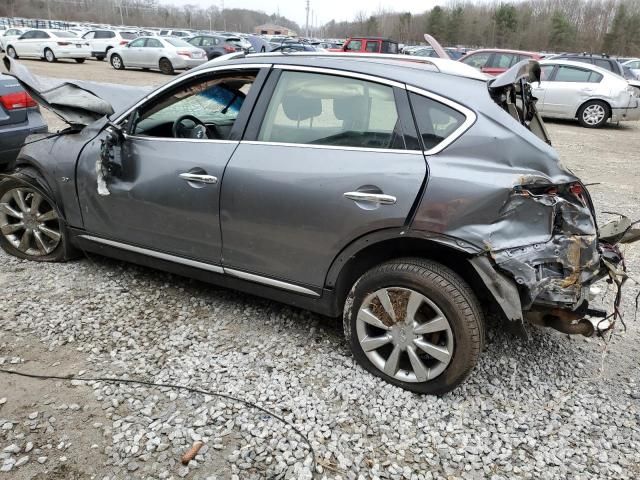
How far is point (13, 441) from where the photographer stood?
2252 millimetres

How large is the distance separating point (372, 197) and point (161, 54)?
65.7 ft

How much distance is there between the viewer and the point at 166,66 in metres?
20.2

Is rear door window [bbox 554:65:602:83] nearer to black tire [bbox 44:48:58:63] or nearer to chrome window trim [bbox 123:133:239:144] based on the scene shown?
chrome window trim [bbox 123:133:239:144]

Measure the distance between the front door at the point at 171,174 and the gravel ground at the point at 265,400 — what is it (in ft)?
1.65

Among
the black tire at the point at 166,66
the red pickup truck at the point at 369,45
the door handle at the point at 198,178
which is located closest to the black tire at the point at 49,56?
the black tire at the point at 166,66

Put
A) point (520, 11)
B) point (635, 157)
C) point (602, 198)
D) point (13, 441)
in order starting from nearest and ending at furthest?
1. point (13, 441)
2. point (602, 198)
3. point (635, 157)
4. point (520, 11)

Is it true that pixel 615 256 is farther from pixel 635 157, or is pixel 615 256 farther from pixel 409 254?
pixel 635 157

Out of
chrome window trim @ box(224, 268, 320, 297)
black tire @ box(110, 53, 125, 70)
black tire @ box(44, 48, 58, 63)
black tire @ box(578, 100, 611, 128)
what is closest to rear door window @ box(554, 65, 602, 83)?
black tire @ box(578, 100, 611, 128)

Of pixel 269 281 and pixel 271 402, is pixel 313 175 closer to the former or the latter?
pixel 269 281

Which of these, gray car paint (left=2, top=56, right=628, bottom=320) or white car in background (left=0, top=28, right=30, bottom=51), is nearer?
gray car paint (left=2, top=56, right=628, bottom=320)

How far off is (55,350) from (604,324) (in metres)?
3.10

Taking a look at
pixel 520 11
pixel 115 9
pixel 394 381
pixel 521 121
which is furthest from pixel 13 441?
pixel 115 9

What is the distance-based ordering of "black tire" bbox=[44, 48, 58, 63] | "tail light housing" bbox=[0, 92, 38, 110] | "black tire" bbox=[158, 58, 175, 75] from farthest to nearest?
"black tire" bbox=[44, 48, 58, 63], "black tire" bbox=[158, 58, 175, 75], "tail light housing" bbox=[0, 92, 38, 110]

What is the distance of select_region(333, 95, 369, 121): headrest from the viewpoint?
8.84 ft
